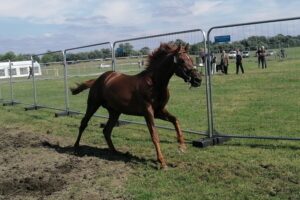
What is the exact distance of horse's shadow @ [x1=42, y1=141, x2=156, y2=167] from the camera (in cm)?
829

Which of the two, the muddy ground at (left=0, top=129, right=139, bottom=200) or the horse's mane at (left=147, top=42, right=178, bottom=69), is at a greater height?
the horse's mane at (left=147, top=42, right=178, bottom=69)

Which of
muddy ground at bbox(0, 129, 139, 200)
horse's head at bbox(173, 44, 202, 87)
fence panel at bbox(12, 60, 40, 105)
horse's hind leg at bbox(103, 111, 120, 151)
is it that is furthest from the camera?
fence panel at bbox(12, 60, 40, 105)

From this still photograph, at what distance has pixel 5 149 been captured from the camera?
10.3 meters

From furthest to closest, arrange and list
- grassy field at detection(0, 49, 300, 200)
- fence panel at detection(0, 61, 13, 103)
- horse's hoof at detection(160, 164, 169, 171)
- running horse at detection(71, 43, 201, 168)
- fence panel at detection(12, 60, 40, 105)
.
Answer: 1. fence panel at detection(0, 61, 13, 103)
2. fence panel at detection(12, 60, 40, 105)
3. running horse at detection(71, 43, 201, 168)
4. horse's hoof at detection(160, 164, 169, 171)
5. grassy field at detection(0, 49, 300, 200)

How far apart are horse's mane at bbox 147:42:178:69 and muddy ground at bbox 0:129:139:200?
67.3 inches

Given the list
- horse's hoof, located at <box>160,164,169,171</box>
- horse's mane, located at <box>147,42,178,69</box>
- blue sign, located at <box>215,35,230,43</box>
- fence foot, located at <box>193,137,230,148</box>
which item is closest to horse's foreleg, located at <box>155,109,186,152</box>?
fence foot, located at <box>193,137,230,148</box>

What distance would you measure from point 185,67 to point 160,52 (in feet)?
2.42

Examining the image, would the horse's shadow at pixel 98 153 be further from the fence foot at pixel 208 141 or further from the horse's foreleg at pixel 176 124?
the fence foot at pixel 208 141

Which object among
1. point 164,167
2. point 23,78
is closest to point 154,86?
point 164,167

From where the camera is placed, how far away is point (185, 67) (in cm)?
781

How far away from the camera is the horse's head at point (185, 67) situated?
25.4ft

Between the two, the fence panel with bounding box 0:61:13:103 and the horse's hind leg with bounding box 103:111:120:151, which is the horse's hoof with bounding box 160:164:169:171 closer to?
the horse's hind leg with bounding box 103:111:120:151

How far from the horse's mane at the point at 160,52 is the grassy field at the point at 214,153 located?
1635mm

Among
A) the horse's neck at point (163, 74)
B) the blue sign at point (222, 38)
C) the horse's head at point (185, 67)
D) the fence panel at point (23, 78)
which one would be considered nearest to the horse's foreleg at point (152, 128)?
the horse's neck at point (163, 74)
